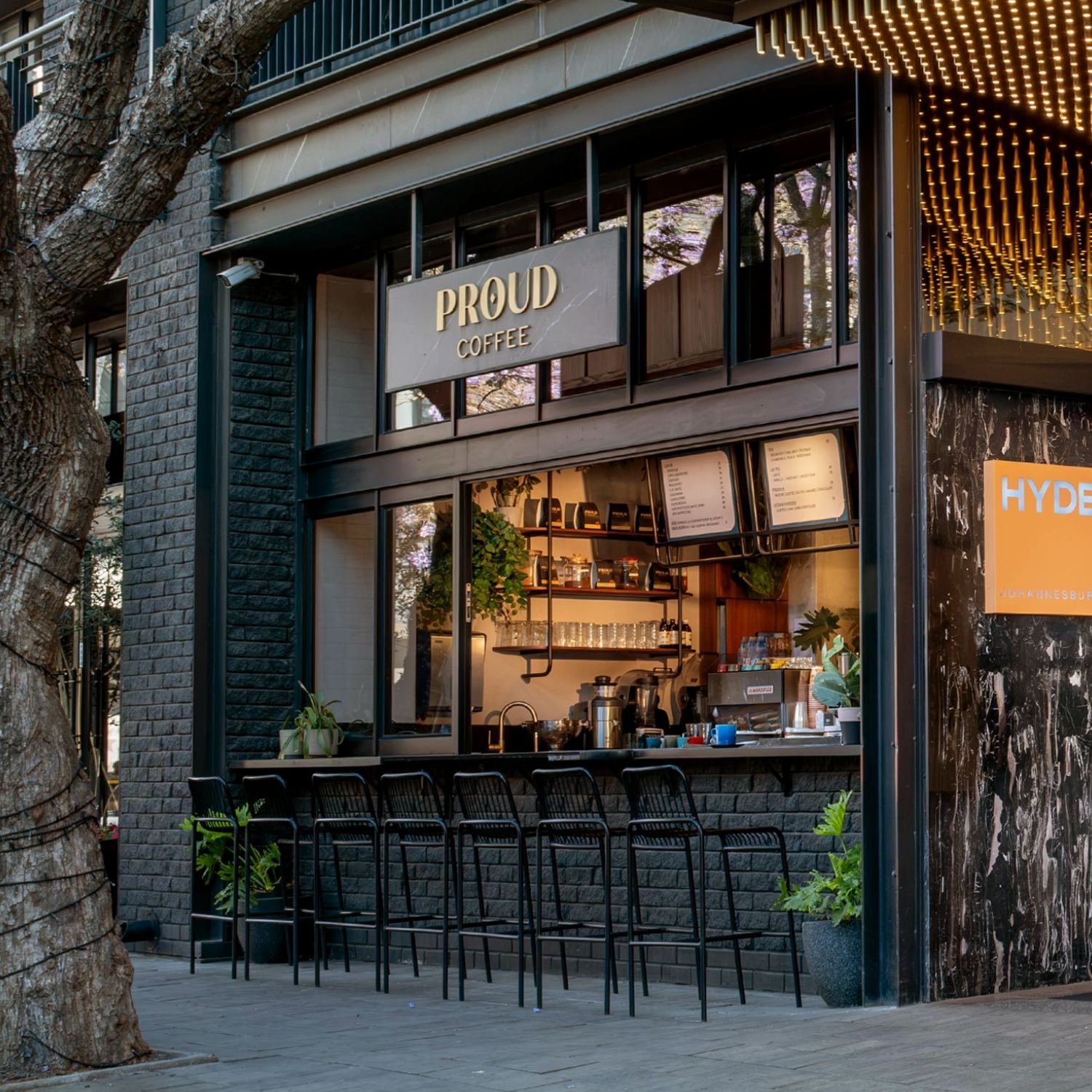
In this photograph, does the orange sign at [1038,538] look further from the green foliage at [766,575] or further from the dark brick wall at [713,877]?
the green foliage at [766,575]

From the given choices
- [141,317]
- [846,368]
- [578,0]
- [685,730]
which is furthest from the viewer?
[141,317]

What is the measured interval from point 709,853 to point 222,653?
12.9ft

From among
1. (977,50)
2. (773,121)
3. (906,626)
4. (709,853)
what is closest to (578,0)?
(773,121)

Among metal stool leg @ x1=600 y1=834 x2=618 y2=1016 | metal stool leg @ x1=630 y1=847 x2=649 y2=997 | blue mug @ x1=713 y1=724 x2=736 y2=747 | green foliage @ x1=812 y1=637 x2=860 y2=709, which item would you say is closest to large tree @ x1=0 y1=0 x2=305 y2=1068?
metal stool leg @ x1=600 y1=834 x2=618 y2=1016

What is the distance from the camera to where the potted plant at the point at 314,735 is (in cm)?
1110

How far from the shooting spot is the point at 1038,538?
8.19 metres

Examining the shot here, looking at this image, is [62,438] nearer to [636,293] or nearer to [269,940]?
[636,293]

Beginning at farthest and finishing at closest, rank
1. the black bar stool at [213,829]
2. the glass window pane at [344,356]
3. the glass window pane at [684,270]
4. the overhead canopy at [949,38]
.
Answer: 1. the glass window pane at [344,356]
2. the black bar stool at [213,829]
3. the glass window pane at [684,270]
4. the overhead canopy at [949,38]

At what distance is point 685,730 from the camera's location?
33.2 ft

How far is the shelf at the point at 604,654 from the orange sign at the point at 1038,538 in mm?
4174

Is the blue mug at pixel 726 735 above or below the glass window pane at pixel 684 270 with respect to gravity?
below

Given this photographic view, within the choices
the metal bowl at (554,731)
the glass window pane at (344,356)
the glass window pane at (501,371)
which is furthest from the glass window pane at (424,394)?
the metal bowl at (554,731)

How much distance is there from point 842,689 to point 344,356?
4.83 metres

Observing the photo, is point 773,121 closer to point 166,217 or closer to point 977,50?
point 977,50
